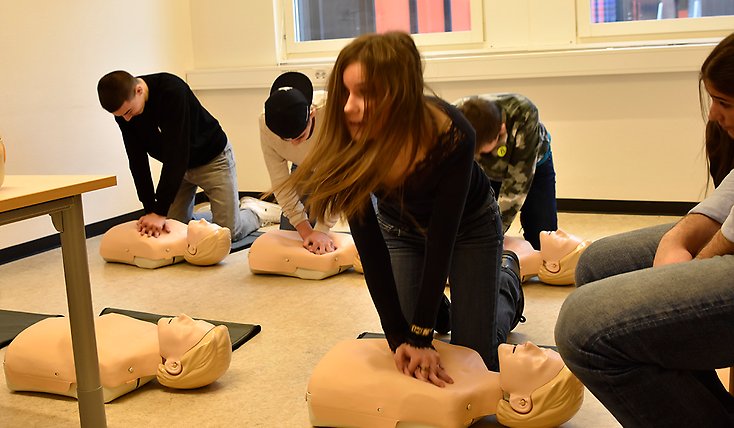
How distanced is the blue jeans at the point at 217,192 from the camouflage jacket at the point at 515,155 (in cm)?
152

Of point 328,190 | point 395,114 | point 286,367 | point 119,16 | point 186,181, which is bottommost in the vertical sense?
point 286,367

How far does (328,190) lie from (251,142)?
3546mm

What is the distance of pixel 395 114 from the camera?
164cm

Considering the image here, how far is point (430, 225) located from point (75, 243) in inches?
30.9

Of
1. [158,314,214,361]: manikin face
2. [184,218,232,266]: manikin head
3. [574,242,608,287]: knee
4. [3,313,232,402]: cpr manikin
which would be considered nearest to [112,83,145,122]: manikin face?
[184,218,232,266]: manikin head

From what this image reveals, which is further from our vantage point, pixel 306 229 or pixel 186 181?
pixel 186 181

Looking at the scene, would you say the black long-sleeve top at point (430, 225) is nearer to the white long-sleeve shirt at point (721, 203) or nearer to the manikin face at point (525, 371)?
the manikin face at point (525, 371)

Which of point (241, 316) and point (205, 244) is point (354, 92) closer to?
point (241, 316)

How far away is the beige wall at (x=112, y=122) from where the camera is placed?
13.0 feet

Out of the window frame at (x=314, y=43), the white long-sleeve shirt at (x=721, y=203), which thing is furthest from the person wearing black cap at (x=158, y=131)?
the white long-sleeve shirt at (x=721, y=203)

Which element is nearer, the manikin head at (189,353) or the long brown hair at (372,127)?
the long brown hair at (372,127)

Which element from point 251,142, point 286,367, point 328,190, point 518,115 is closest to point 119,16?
point 251,142

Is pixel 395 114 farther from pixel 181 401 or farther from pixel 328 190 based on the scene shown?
pixel 181 401

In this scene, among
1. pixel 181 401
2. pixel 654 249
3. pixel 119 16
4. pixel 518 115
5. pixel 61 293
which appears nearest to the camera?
pixel 654 249
